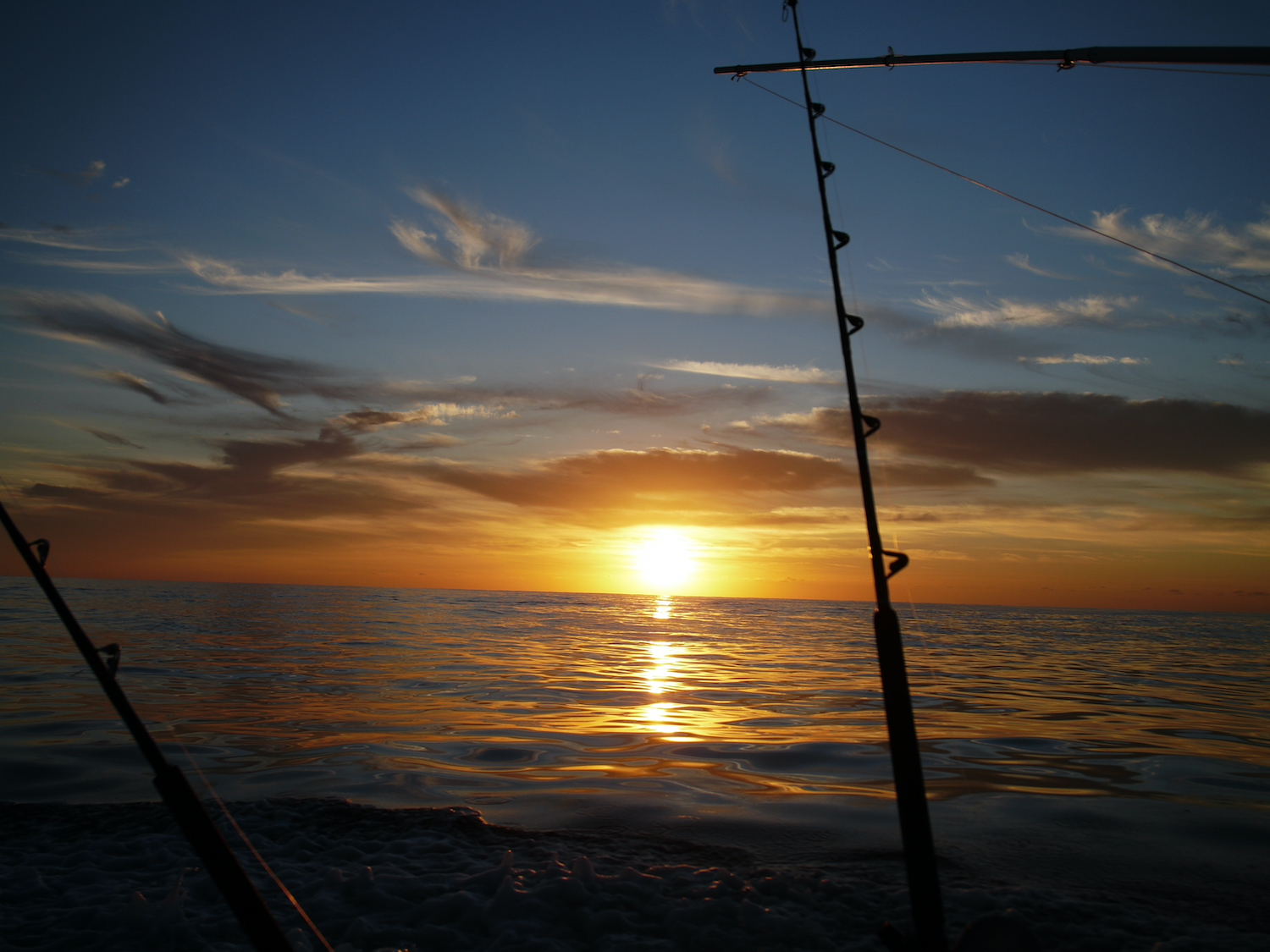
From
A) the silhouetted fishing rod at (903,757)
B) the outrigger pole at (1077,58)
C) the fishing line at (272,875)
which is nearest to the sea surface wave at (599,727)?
the fishing line at (272,875)

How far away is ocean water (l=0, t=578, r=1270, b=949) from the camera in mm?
5926

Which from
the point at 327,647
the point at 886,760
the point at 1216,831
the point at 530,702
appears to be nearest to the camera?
the point at 1216,831

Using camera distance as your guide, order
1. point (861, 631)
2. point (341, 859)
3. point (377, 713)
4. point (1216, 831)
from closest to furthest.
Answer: point (341, 859) → point (1216, 831) → point (377, 713) → point (861, 631)

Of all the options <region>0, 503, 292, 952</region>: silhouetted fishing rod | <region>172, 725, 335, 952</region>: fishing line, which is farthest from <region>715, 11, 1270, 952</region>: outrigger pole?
<region>172, 725, 335, 952</region>: fishing line

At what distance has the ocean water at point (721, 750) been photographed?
5926 mm

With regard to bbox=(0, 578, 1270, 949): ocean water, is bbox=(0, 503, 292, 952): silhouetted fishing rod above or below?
above

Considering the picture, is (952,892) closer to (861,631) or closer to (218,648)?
Answer: (218,648)

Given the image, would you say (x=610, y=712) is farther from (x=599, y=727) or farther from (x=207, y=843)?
(x=207, y=843)

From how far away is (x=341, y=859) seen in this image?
522 cm

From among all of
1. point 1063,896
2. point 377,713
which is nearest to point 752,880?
point 1063,896

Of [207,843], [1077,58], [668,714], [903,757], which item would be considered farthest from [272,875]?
[668,714]

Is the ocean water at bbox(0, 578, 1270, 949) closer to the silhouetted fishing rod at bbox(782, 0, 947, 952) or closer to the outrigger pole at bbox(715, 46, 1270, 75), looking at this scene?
the silhouetted fishing rod at bbox(782, 0, 947, 952)

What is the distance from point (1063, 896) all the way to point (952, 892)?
0.71m

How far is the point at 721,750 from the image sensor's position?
9.52m
